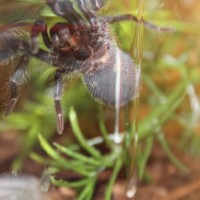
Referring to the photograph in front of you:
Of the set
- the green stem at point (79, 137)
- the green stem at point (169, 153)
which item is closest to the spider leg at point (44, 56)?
the green stem at point (79, 137)

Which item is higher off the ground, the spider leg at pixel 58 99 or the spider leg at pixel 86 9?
the spider leg at pixel 86 9

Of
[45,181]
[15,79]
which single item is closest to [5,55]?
[15,79]

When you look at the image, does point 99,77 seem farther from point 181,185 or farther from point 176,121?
point 176,121

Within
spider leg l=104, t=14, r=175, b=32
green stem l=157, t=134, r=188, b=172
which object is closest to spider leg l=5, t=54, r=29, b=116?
spider leg l=104, t=14, r=175, b=32

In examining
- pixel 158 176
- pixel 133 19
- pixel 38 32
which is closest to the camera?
pixel 38 32

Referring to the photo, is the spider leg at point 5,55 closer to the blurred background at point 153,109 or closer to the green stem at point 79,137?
the blurred background at point 153,109

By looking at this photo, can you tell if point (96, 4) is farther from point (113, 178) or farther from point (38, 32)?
point (113, 178)
